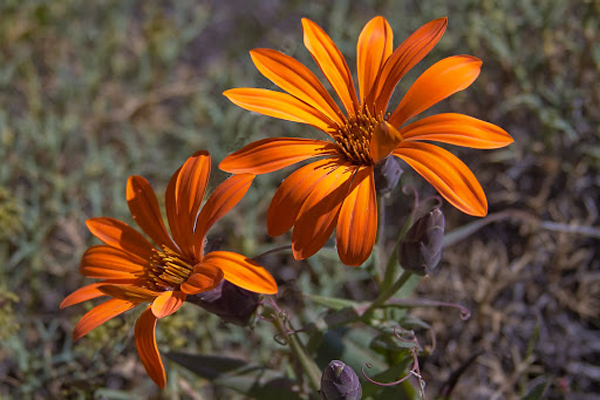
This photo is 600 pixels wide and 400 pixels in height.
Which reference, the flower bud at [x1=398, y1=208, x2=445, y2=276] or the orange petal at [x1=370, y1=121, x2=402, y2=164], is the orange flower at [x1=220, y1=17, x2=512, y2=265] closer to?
the orange petal at [x1=370, y1=121, x2=402, y2=164]

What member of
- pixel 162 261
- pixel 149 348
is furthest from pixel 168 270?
pixel 149 348

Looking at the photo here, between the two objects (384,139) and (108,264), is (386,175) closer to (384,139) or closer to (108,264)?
(384,139)

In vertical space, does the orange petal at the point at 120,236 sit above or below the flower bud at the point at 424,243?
above

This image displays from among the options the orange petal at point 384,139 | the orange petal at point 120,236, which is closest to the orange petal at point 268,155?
the orange petal at point 384,139

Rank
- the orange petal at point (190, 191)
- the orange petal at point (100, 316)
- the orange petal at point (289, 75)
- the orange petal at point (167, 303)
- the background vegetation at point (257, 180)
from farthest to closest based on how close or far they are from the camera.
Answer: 1. the background vegetation at point (257, 180)
2. the orange petal at point (289, 75)
3. the orange petal at point (190, 191)
4. the orange petal at point (100, 316)
5. the orange petal at point (167, 303)

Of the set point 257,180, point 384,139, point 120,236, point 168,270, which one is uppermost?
point 384,139

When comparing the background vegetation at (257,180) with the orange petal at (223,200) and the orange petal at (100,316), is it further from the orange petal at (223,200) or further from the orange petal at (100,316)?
the orange petal at (100,316)

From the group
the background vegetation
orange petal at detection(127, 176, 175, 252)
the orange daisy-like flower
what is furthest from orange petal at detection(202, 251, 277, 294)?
the background vegetation

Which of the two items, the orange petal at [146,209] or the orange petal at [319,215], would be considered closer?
the orange petal at [319,215]
